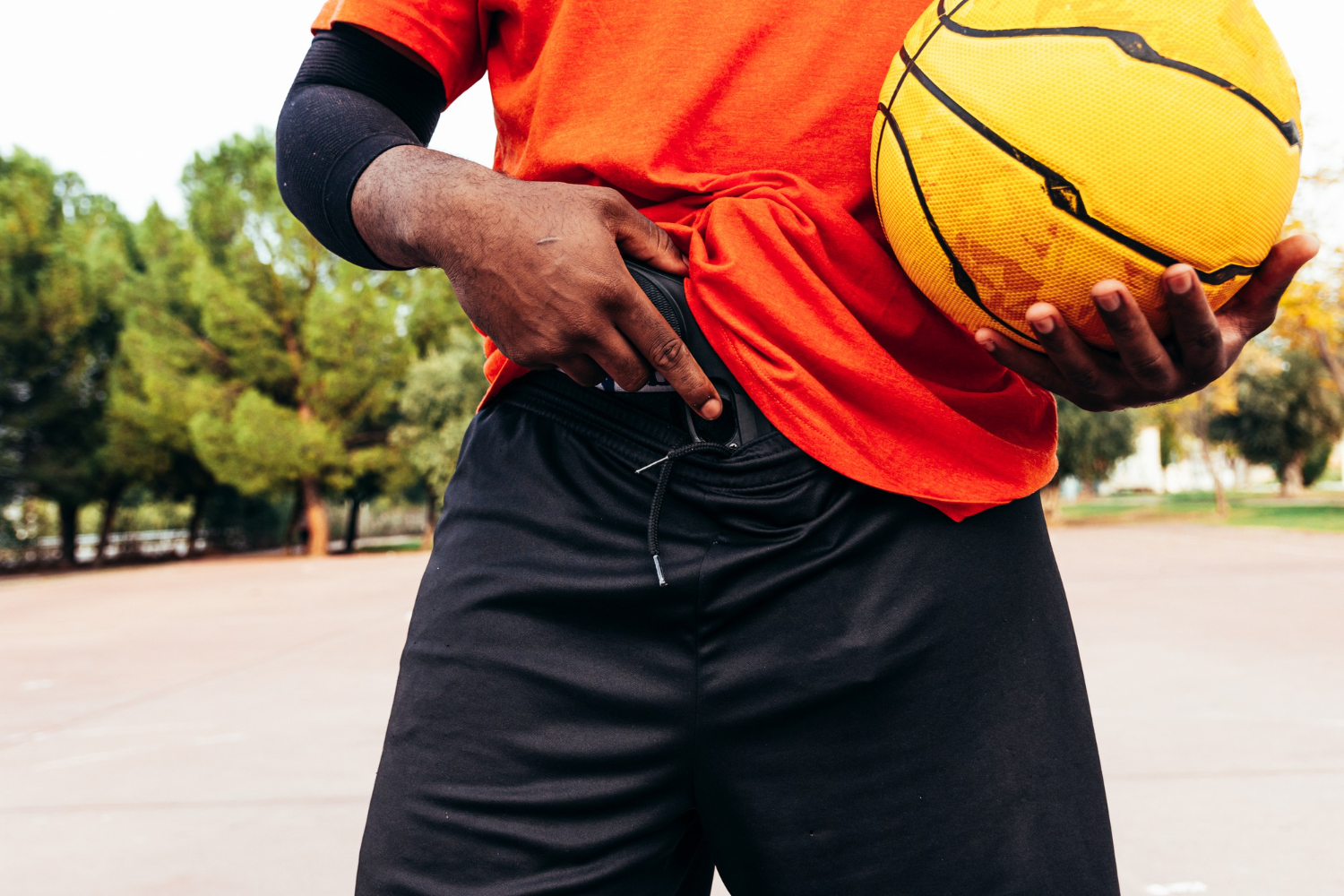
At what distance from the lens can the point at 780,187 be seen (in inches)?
40.6

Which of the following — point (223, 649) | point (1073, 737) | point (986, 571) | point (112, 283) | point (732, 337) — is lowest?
point (223, 649)

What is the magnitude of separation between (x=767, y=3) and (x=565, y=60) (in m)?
0.23

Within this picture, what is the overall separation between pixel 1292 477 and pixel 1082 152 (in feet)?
143

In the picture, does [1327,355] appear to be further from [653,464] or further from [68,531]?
[68,531]

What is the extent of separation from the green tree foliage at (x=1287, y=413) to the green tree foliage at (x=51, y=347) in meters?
34.7

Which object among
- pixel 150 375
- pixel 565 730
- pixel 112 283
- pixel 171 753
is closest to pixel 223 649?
pixel 171 753

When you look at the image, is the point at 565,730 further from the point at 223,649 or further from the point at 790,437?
the point at 223,649

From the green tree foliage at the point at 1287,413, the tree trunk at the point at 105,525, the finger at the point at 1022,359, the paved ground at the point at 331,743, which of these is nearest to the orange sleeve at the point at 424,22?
the finger at the point at 1022,359

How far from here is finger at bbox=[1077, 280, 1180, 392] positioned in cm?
88

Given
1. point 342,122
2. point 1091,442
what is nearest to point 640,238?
point 342,122

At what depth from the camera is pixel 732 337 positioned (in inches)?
39.1

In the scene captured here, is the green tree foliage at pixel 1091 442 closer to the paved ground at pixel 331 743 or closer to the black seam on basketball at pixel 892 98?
the paved ground at pixel 331 743

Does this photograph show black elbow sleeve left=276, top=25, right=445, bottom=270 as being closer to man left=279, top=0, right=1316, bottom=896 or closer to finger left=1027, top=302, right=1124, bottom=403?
man left=279, top=0, right=1316, bottom=896

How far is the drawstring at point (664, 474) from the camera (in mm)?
997
